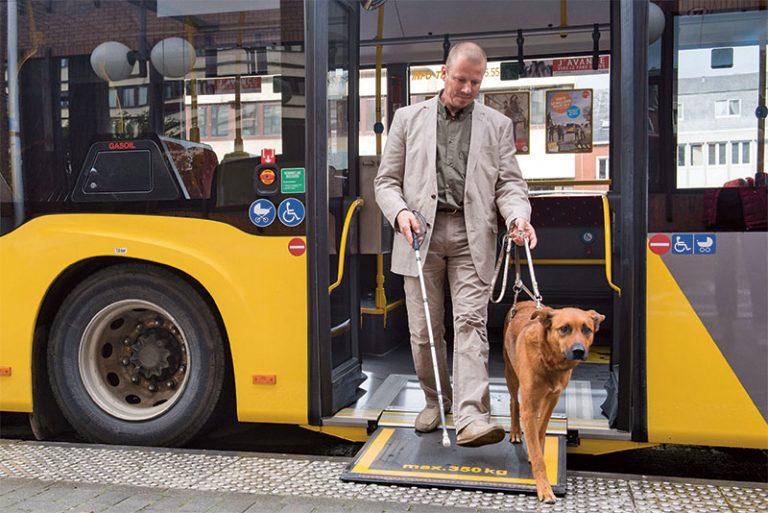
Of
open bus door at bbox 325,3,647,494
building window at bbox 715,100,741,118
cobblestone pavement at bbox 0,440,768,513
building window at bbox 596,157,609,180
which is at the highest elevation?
building window at bbox 715,100,741,118

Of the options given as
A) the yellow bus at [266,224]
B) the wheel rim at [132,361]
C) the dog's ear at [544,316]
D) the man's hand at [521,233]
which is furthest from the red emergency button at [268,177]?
the dog's ear at [544,316]

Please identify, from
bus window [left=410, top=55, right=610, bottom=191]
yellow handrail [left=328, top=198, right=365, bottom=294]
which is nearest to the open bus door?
yellow handrail [left=328, top=198, right=365, bottom=294]

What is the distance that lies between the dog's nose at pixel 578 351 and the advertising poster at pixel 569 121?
349 centimetres

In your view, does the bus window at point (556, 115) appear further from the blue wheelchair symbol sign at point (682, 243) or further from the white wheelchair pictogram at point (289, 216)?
the white wheelchair pictogram at point (289, 216)

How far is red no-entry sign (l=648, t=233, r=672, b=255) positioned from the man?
58 centimetres

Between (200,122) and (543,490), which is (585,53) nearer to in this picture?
(200,122)

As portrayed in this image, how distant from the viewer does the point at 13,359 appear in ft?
13.8

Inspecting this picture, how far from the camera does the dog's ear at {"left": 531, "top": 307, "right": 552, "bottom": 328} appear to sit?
299 centimetres

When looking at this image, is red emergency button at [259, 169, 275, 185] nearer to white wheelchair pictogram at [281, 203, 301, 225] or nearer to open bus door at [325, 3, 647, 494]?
white wheelchair pictogram at [281, 203, 301, 225]

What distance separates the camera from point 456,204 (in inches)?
146

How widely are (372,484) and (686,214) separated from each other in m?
1.89

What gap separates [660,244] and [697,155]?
447 millimetres

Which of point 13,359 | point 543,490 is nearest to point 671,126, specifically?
point 543,490

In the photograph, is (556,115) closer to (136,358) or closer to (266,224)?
(266,224)
